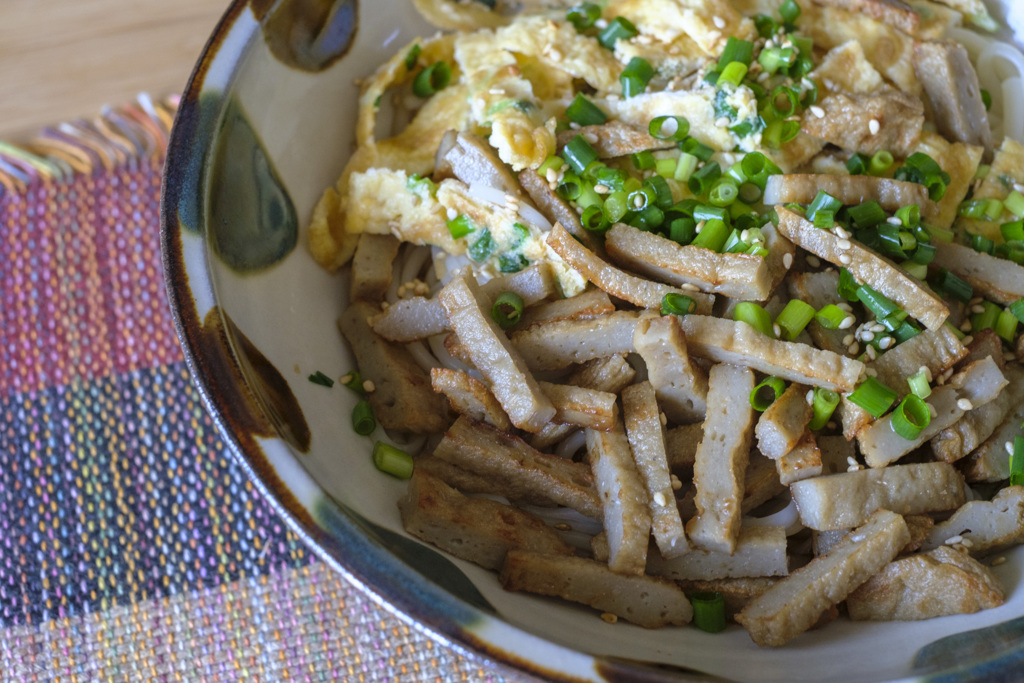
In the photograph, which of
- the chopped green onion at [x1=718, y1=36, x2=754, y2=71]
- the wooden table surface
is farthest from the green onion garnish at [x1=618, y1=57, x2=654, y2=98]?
the wooden table surface

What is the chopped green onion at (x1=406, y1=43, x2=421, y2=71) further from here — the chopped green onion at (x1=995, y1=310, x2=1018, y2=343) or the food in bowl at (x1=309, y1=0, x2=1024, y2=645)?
the chopped green onion at (x1=995, y1=310, x2=1018, y2=343)

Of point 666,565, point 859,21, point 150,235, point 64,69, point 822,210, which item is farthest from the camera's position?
point 64,69

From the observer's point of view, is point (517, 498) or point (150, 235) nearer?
point (517, 498)

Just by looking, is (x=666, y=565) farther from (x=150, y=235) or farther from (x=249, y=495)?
(x=150, y=235)

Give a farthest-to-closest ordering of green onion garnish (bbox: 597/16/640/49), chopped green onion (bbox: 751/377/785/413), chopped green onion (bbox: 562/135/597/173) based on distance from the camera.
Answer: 1. green onion garnish (bbox: 597/16/640/49)
2. chopped green onion (bbox: 562/135/597/173)
3. chopped green onion (bbox: 751/377/785/413)

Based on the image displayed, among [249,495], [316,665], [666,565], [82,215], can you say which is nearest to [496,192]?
[666,565]

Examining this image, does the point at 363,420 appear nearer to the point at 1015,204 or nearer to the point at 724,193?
the point at 724,193

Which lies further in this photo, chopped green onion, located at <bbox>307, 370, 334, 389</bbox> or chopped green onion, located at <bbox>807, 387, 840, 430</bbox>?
chopped green onion, located at <bbox>307, 370, 334, 389</bbox>
